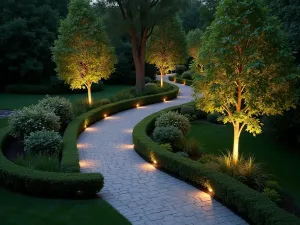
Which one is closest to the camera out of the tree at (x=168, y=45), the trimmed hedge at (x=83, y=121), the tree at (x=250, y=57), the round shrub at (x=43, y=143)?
the tree at (x=250, y=57)

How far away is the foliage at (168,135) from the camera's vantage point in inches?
620

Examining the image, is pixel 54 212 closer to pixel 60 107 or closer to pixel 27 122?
pixel 27 122

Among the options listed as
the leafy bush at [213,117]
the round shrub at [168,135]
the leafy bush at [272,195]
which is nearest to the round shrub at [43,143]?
the round shrub at [168,135]

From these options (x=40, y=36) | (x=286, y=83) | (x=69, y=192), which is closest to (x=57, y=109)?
(x=69, y=192)

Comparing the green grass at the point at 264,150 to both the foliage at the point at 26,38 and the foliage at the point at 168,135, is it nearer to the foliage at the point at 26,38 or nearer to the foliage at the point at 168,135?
the foliage at the point at 168,135

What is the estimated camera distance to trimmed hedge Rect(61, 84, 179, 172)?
1188cm

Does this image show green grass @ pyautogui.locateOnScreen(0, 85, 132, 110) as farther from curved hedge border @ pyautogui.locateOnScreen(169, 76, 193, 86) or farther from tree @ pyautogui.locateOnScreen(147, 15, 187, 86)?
curved hedge border @ pyautogui.locateOnScreen(169, 76, 193, 86)

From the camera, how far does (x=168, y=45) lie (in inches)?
1394

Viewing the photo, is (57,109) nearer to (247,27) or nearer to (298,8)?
(247,27)

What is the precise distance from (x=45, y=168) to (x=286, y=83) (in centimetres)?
896

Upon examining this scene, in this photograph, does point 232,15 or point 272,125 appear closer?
point 232,15

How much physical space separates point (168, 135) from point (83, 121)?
6.22 metres

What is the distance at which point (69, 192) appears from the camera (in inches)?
409

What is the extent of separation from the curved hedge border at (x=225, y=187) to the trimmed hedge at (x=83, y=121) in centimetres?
322
